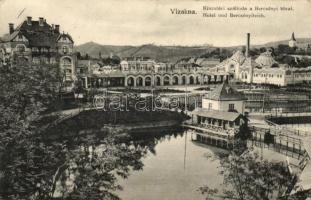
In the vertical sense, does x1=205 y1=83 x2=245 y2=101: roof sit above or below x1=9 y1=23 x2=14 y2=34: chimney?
below

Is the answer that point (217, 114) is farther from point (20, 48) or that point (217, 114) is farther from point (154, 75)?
point (20, 48)

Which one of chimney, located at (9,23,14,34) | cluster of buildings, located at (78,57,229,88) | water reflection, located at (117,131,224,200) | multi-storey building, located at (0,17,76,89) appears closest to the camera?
chimney, located at (9,23,14,34)

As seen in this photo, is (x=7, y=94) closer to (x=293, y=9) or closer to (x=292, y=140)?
(x=293, y=9)

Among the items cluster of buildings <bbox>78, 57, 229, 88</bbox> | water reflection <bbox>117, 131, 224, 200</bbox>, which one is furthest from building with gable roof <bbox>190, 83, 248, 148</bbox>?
water reflection <bbox>117, 131, 224, 200</bbox>

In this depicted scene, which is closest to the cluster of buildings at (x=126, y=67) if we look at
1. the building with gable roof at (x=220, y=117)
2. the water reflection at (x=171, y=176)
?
the building with gable roof at (x=220, y=117)

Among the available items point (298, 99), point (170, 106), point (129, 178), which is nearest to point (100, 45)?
point (129, 178)

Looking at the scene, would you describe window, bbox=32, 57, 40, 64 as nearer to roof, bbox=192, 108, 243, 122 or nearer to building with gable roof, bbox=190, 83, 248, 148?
building with gable roof, bbox=190, 83, 248, 148

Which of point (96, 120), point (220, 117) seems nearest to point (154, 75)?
point (220, 117)
